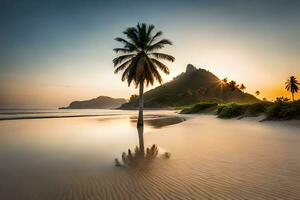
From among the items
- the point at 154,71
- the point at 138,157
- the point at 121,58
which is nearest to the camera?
the point at 138,157

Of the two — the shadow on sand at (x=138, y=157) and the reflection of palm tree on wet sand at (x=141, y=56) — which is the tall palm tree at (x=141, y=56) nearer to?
the reflection of palm tree on wet sand at (x=141, y=56)

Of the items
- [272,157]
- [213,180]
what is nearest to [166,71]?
[272,157]

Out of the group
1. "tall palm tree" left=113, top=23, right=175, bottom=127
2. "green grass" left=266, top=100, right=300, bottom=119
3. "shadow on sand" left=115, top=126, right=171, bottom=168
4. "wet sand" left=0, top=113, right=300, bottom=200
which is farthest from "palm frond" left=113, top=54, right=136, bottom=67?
"wet sand" left=0, top=113, right=300, bottom=200

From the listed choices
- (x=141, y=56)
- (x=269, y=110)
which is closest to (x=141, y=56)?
(x=141, y=56)

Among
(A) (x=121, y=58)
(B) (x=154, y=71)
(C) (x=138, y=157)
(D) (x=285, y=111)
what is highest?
(A) (x=121, y=58)

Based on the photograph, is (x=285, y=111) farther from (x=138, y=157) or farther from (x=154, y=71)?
(x=138, y=157)

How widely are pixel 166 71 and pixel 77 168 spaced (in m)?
20.3

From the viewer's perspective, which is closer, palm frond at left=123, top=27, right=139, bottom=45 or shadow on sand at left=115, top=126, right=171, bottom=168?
shadow on sand at left=115, top=126, right=171, bottom=168

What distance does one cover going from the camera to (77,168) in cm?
764

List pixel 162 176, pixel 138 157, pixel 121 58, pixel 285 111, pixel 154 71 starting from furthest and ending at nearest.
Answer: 1. pixel 154 71
2. pixel 121 58
3. pixel 285 111
4. pixel 138 157
5. pixel 162 176

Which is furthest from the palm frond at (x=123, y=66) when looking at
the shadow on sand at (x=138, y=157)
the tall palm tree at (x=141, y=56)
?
the shadow on sand at (x=138, y=157)

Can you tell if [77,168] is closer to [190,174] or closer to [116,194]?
[116,194]

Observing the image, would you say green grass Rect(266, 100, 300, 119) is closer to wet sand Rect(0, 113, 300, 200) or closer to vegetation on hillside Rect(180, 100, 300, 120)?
vegetation on hillside Rect(180, 100, 300, 120)

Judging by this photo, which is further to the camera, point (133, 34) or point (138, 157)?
point (133, 34)
